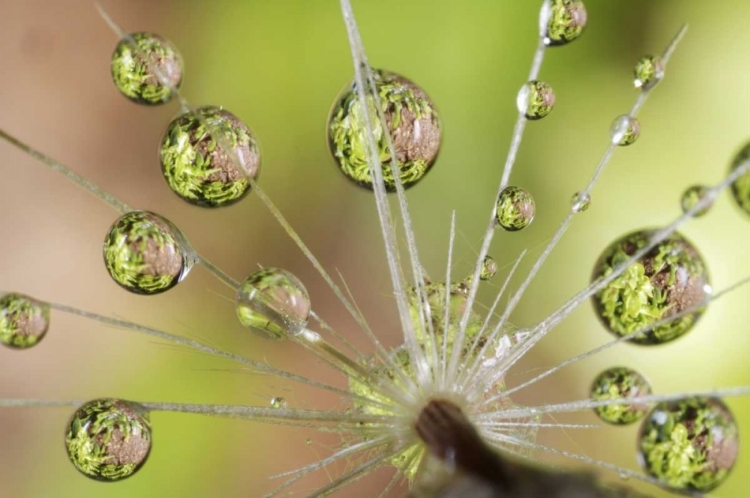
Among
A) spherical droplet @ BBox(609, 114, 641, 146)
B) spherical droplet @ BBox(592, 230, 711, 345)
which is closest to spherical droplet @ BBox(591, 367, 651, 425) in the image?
spherical droplet @ BBox(592, 230, 711, 345)

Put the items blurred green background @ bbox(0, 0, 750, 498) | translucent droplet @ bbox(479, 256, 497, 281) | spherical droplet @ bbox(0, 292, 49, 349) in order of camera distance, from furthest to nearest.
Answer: blurred green background @ bbox(0, 0, 750, 498), translucent droplet @ bbox(479, 256, 497, 281), spherical droplet @ bbox(0, 292, 49, 349)

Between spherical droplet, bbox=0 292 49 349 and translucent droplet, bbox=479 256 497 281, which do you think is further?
translucent droplet, bbox=479 256 497 281

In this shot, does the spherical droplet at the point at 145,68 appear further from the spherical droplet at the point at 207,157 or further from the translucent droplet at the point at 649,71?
the translucent droplet at the point at 649,71

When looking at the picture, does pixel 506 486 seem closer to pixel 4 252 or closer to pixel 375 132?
pixel 375 132

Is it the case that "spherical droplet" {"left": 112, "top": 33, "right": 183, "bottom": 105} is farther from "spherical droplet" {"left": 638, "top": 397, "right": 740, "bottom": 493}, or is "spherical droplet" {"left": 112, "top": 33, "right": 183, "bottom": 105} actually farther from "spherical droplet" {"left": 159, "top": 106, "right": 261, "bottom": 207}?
"spherical droplet" {"left": 638, "top": 397, "right": 740, "bottom": 493}

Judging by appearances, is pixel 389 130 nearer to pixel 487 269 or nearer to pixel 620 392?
pixel 487 269

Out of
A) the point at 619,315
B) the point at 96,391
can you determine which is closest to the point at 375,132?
the point at 619,315

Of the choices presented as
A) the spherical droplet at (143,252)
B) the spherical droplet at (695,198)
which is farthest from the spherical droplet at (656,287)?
the spherical droplet at (143,252)
